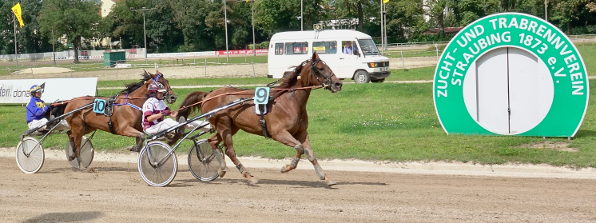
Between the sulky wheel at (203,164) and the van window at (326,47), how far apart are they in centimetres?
1657

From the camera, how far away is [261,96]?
363 inches

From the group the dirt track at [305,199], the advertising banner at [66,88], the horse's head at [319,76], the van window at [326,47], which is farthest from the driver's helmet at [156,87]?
the van window at [326,47]

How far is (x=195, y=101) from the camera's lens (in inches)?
415

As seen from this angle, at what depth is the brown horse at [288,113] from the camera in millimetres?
8891

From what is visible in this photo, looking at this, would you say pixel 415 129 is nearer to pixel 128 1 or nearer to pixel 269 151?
pixel 269 151

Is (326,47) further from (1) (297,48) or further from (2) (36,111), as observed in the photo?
(2) (36,111)

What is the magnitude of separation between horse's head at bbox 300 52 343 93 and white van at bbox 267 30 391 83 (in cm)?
1633

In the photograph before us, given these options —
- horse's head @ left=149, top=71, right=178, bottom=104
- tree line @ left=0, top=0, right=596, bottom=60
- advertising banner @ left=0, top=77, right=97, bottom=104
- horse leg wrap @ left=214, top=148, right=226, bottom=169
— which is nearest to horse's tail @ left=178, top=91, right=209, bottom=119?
horse's head @ left=149, top=71, right=178, bottom=104

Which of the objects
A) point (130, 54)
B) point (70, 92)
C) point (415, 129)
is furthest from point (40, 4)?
point (415, 129)

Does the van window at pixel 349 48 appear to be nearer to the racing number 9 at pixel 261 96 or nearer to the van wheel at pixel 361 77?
the van wheel at pixel 361 77

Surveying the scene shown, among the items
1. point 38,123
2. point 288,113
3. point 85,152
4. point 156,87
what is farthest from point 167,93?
point 38,123

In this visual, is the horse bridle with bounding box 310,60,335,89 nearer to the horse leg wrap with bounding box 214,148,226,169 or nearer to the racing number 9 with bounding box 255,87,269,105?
the racing number 9 with bounding box 255,87,269,105

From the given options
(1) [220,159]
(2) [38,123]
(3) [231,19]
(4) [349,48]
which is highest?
(3) [231,19]

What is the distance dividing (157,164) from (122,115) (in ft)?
6.06
